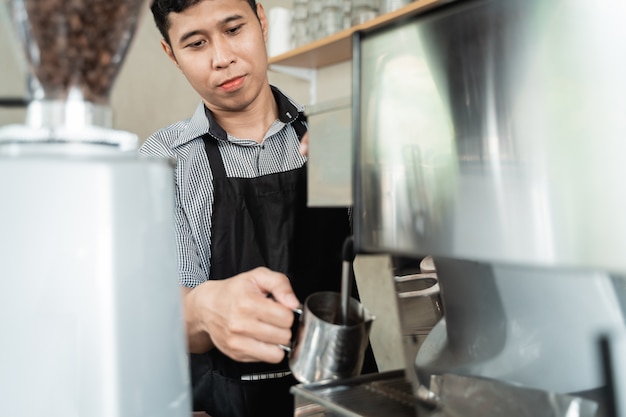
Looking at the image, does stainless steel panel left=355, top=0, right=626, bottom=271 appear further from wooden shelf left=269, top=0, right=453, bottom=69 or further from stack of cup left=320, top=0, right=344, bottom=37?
stack of cup left=320, top=0, right=344, bottom=37

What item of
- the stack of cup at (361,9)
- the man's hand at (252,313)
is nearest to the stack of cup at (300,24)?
the stack of cup at (361,9)

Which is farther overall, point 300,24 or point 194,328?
point 300,24

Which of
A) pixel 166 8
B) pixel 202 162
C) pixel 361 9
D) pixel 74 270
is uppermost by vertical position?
pixel 361 9

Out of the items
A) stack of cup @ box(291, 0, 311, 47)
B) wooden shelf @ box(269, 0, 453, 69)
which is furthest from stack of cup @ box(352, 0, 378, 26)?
stack of cup @ box(291, 0, 311, 47)

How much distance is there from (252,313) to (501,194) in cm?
34

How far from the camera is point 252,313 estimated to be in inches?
26.3

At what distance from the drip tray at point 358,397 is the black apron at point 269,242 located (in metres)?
0.38

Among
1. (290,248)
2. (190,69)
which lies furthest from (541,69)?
(190,69)

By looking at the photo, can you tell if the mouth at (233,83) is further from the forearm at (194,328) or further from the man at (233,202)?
the forearm at (194,328)

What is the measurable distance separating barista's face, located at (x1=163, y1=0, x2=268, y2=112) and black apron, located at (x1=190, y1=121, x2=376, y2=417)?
168 millimetres

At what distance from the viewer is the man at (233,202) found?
98cm

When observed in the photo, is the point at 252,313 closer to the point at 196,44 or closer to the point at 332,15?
the point at 196,44

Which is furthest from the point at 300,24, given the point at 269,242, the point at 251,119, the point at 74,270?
the point at 74,270

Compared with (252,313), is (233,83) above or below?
above
